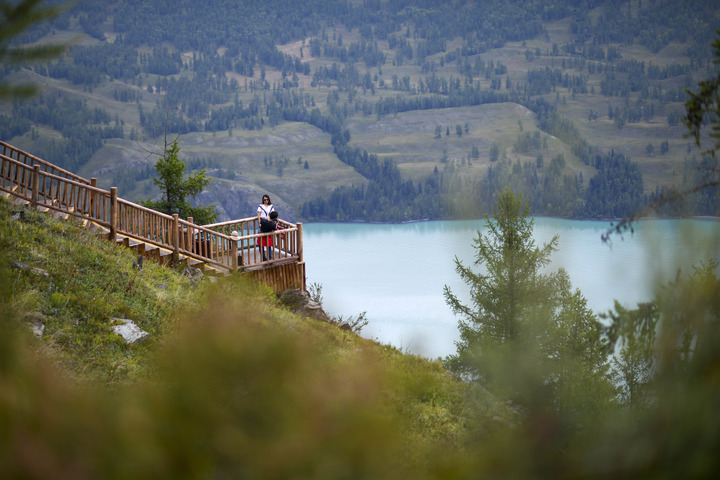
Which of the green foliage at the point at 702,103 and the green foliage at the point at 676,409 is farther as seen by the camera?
the green foliage at the point at 702,103

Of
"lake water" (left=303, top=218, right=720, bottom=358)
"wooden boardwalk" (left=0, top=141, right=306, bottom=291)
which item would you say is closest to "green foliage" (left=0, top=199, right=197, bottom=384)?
"wooden boardwalk" (left=0, top=141, right=306, bottom=291)

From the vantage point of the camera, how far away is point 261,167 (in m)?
180

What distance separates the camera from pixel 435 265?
8412 centimetres

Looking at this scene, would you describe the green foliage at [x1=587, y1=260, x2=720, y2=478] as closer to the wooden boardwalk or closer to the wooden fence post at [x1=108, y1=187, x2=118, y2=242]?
the wooden boardwalk

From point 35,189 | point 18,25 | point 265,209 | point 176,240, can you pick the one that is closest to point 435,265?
point 265,209

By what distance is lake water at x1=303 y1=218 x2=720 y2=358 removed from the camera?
5.70 ft

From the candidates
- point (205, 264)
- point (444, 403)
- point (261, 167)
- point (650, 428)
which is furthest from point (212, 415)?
point (261, 167)

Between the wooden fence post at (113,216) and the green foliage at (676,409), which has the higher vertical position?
the green foliage at (676,409)

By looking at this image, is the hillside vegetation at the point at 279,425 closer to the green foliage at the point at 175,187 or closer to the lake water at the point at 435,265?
the lake water at the point at 435,265

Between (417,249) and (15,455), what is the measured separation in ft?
324

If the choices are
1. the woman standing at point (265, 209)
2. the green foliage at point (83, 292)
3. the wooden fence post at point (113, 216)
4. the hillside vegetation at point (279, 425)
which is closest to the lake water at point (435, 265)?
the hillside vegetation at point (279, 425)

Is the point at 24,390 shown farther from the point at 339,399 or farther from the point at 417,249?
the point at 417,249

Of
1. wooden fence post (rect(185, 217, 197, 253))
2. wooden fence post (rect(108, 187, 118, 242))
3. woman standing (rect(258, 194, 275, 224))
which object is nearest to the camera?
wooden fence post (rect(108, 187, 118, 242))

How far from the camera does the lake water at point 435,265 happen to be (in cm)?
174
